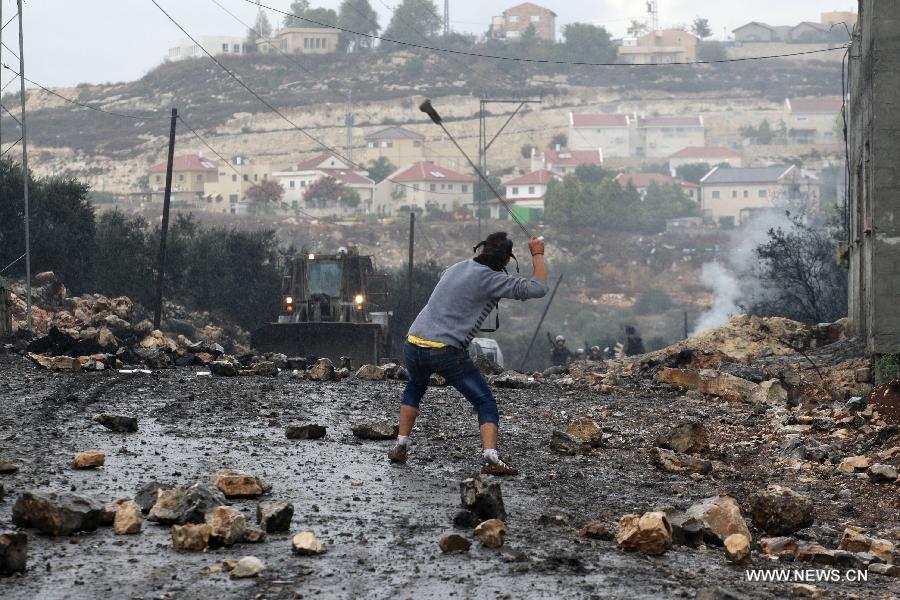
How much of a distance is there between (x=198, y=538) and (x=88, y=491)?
175cm

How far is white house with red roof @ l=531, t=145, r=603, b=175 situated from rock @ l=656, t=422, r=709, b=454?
4852 inches

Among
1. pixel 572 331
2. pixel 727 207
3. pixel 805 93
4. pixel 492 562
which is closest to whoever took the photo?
pixel 492 562

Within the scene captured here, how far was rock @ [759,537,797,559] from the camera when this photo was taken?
6.38m

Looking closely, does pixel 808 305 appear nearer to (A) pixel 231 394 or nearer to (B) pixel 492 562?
(A) pixel 231 394

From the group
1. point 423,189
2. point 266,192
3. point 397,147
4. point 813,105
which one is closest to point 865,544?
point 266,192

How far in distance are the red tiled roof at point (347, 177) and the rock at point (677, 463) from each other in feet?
365

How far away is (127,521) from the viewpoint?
20.6ft

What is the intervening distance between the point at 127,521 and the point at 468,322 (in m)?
3.08

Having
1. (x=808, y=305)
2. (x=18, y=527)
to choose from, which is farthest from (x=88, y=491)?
(x=808, y=305)

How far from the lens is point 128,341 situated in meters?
21.3

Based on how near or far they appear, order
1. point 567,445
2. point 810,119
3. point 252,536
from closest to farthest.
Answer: point 252,536, point 567,445, point 810,119

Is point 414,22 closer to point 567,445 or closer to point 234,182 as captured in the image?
point 234,182

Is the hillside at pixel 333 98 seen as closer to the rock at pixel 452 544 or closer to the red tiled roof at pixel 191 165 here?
the red tiled roof at pixel 191 165

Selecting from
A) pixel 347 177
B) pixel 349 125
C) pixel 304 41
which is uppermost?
pixel 304 41
